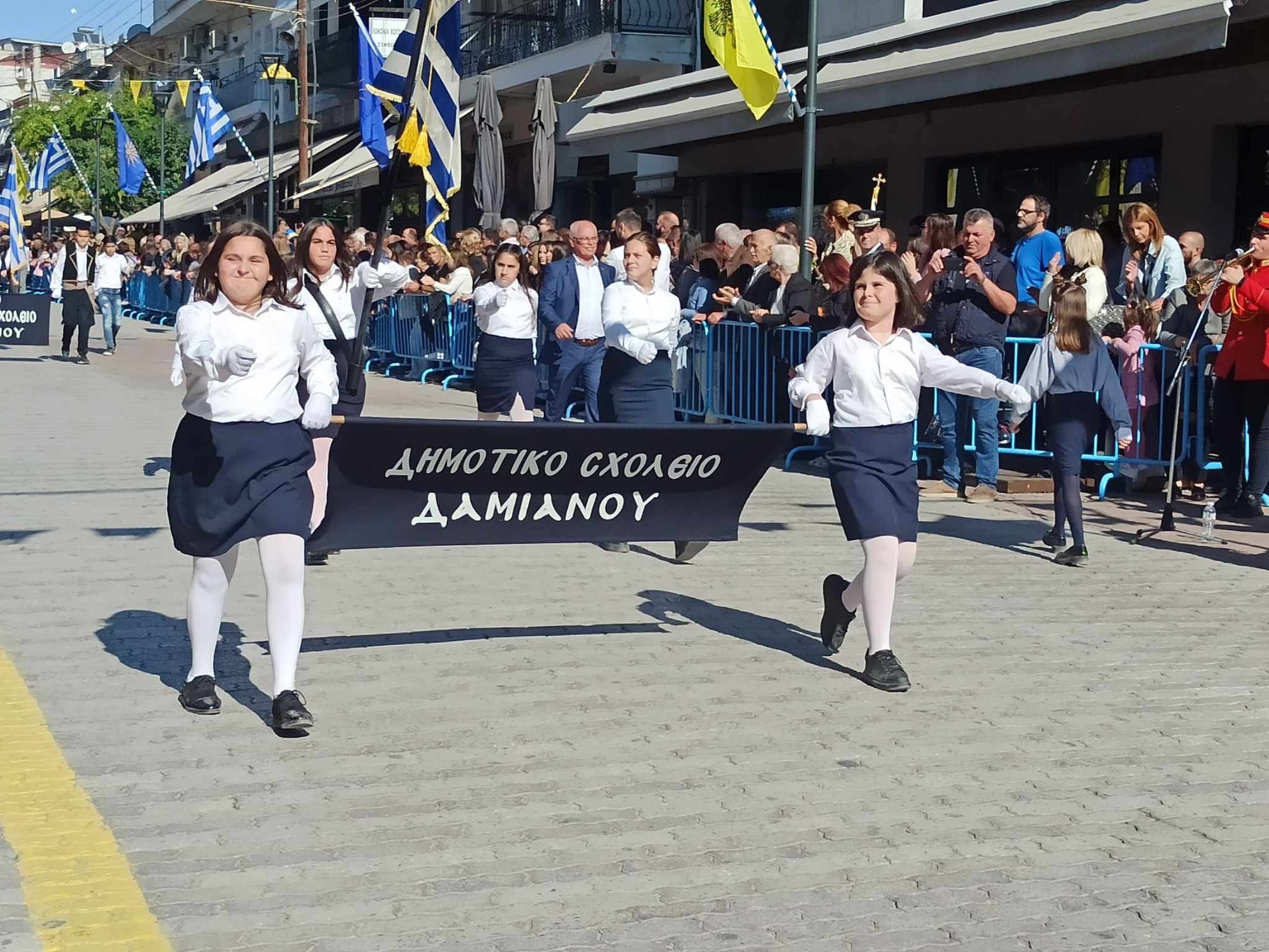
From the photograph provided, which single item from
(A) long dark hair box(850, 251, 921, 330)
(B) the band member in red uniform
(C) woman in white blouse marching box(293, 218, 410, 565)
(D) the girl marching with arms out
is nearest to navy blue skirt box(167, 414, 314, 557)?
(A) long dark hair box(850, 251, 921, 330)

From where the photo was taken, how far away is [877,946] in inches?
154

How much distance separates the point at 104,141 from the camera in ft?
212

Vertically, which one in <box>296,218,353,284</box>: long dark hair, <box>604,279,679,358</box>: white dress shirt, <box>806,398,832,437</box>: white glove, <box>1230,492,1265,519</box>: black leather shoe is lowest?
<box>1230,492,1265,519</box>: black leather shoe

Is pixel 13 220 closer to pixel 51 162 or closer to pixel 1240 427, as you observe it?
pixel 51 162

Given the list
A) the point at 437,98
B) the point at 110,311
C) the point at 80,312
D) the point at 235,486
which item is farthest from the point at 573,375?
the point at 110,311

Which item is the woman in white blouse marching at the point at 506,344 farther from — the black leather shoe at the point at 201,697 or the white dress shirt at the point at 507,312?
the black leather shoe at the point at 201,697

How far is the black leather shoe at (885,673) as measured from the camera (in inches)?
249

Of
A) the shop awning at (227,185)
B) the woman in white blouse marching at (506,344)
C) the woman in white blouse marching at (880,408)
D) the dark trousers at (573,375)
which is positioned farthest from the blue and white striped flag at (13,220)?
the woman in white blouse marching at (880,408)

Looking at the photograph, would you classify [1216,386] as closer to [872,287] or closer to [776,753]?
[872,287]

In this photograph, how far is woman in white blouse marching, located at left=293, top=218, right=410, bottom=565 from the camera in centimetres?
842

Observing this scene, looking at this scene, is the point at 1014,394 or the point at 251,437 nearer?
the point at 251,437

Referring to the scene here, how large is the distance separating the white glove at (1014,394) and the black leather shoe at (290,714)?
279cm

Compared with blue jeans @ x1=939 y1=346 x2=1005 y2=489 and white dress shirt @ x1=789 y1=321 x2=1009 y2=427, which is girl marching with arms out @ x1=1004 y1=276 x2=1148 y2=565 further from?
white dress shirt @ x1=789 y1=321 x2=1009 y2=427

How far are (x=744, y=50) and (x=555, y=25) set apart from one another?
49.0ft
